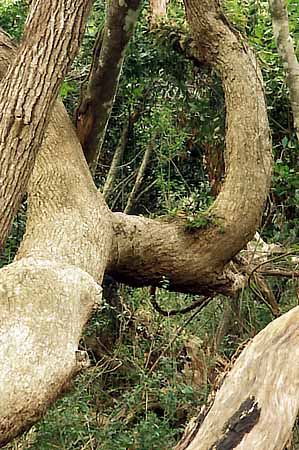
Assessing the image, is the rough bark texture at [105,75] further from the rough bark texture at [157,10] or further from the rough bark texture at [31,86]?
the rough bark texture at [31,86]

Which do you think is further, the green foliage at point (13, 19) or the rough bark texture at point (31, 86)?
the green foliage at point (13, 19)

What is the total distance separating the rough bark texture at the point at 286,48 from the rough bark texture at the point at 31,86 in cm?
100

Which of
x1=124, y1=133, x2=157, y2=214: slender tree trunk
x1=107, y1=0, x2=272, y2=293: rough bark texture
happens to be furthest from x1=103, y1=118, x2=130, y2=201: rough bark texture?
x1=107, y1=0, x2=272, y2=293: rough bark texture

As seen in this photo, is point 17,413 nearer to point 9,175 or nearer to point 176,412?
point 9,175

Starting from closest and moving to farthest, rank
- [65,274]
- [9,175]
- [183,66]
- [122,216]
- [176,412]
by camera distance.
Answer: [9,175], [65,274], [122,216], [176,412], [183,66]

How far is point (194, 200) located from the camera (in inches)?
218

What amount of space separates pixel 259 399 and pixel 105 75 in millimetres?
2678

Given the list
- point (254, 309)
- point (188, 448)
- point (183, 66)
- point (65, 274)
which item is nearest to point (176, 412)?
point (254, 309)

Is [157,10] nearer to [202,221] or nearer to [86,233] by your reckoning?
[202,221]

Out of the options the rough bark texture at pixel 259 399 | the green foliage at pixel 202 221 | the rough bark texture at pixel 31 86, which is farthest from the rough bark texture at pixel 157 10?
the rough bark texture at pixel 259 399

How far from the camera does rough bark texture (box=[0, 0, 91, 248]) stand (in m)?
3.09

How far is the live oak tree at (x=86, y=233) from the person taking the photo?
8.32 feet

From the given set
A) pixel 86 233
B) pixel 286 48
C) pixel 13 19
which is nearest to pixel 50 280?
pixel 86 233

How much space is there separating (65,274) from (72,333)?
316 millimetres
